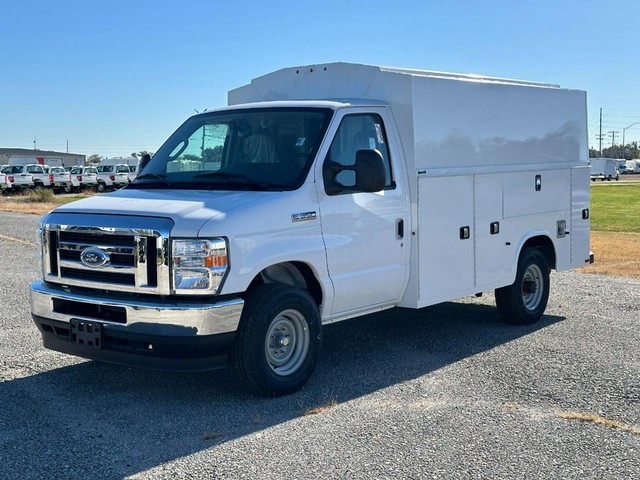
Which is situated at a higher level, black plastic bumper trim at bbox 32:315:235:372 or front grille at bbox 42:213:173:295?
front grille at bbox 42:213:173:295

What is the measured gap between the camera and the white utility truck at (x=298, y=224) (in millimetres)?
5836

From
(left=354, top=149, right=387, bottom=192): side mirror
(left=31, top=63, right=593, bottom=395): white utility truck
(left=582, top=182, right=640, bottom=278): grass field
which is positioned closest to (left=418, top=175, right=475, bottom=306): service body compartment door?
(left=31, top=63, right=593, bottom=395): white utility truck

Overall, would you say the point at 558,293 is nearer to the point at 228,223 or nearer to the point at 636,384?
the point at 636,384

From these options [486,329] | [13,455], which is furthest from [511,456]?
[486,329]

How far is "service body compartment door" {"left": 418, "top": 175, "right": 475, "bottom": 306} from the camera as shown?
7594 millimetres

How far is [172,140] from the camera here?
758cm

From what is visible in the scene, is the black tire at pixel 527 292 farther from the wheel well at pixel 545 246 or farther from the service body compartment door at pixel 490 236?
the service body compartment door at pixel 490 236

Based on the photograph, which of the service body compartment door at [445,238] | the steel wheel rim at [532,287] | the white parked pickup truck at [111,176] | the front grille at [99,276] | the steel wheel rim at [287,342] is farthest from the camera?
the white parked pickup truck at [111,176]

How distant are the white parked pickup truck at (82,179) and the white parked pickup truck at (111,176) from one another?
335 millimetres

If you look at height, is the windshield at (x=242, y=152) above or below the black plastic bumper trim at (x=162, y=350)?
above

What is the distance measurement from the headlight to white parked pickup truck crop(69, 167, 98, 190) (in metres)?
47.7

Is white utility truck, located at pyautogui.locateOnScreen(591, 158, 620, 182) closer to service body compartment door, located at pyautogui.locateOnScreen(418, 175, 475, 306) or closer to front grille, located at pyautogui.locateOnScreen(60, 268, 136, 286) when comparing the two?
service body compartment door, located at pyautogui.locateOnScreen(418, 175, 475, 306)

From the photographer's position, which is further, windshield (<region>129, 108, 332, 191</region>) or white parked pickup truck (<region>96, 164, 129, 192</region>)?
white parked pickup truck (<region>96, 164, 129, 192</region>)

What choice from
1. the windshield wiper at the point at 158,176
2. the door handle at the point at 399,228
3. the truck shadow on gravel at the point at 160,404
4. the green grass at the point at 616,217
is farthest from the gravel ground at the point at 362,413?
the green grass at the point at 616,217
